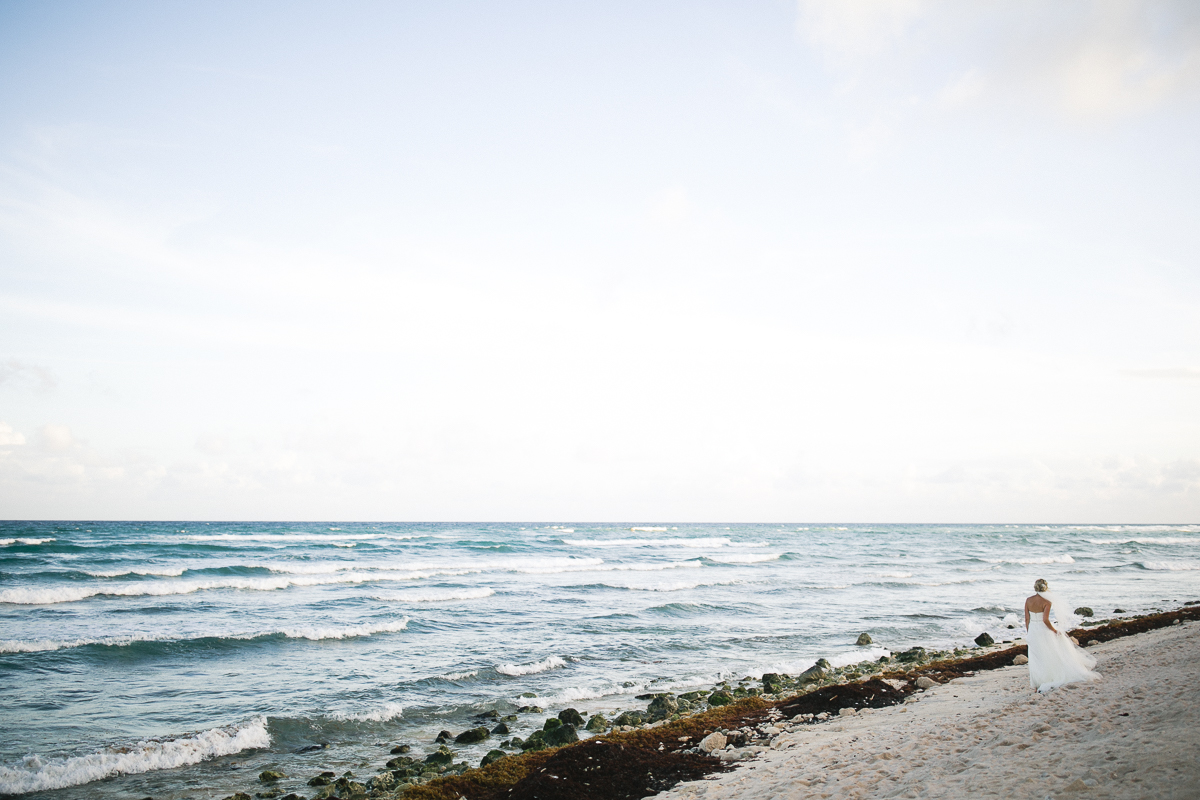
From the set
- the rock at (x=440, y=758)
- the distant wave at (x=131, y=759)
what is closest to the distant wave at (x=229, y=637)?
the distant wave at (x=131, y=759)

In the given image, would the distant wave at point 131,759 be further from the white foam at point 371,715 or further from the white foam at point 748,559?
the white foam at point 748,559

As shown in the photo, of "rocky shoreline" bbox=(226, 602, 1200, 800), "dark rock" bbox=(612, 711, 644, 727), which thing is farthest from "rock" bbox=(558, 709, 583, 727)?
"dark rock" bbox=(612, 711, 644, 727)

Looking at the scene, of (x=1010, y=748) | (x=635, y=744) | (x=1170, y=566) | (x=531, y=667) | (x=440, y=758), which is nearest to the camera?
(x=1010, y=748)

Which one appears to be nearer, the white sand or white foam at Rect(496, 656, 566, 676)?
the white sand

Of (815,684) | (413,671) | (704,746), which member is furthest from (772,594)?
(704,746)

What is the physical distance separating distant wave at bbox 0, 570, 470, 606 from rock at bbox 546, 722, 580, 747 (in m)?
21.2

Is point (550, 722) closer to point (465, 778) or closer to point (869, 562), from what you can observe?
point (465, 778)

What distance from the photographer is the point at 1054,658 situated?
890 cm

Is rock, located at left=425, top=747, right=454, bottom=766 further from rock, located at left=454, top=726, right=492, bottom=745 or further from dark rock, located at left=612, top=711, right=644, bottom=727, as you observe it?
dark rock, located at left=612, top=711, right=644, bottom=727

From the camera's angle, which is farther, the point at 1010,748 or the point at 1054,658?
the point at 1054,658

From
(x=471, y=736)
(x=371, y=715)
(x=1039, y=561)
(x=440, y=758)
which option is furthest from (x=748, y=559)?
(x=440, y=758)

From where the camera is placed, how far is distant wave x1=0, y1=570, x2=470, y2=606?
21.5m

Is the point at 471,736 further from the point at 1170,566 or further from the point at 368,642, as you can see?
the point at 1170,566

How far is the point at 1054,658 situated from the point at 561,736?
740 cm
